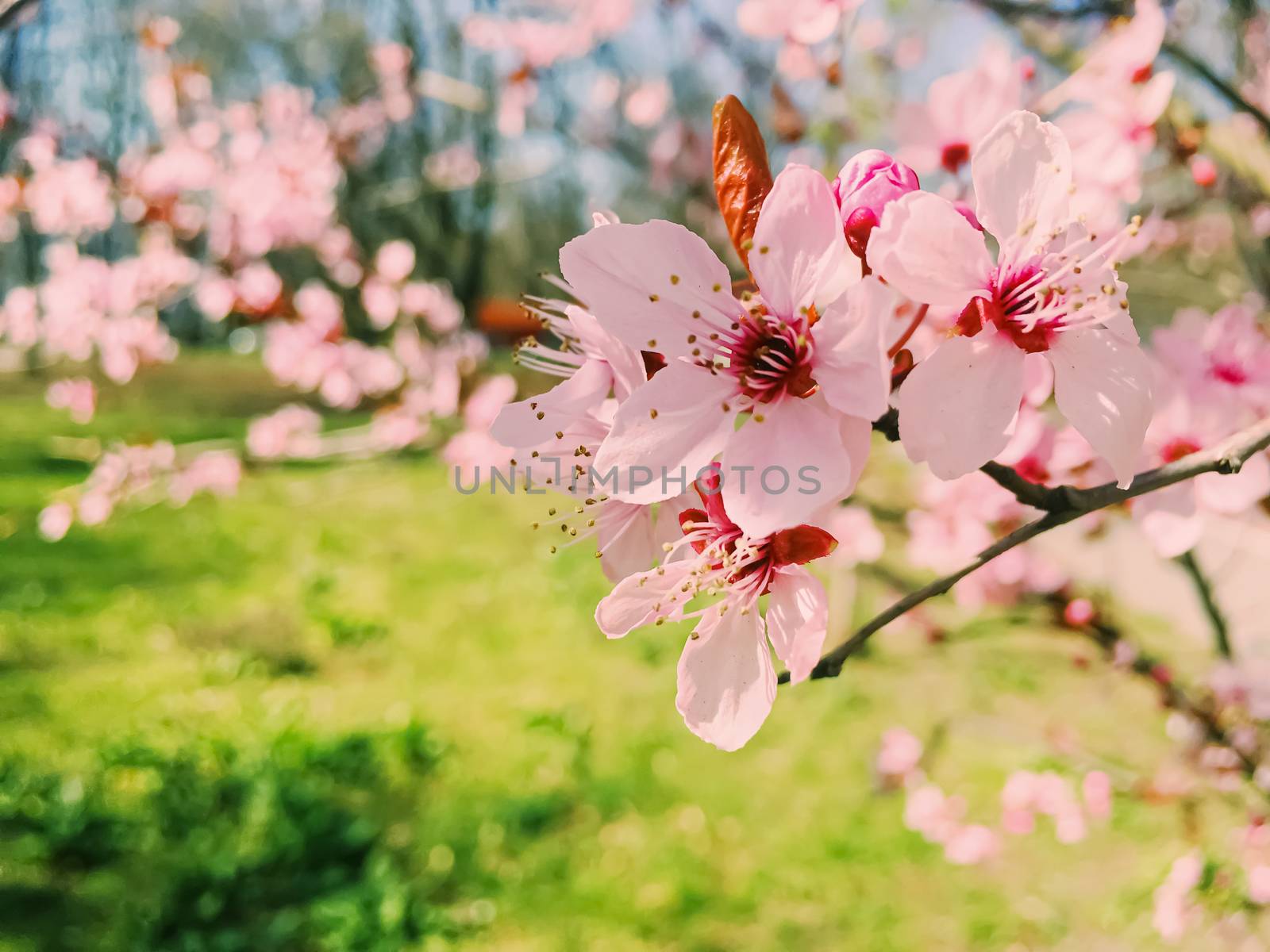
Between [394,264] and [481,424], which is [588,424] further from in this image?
[394,264]

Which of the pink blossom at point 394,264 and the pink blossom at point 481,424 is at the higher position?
the pink blossom at point 394,264

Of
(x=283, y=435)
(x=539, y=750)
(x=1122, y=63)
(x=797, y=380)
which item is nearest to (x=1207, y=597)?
(x=1122, y=63)

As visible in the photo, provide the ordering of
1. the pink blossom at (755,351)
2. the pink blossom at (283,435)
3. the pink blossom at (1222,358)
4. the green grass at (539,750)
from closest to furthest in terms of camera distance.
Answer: the pink blossom at (755,351)
the pink blossom at (1222,358)
the green grass at (539,750)
the pink blossom at (283,435)

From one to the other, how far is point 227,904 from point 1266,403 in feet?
9.67

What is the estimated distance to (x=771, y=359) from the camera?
0.63 meters

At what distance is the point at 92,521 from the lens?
374 centimetres

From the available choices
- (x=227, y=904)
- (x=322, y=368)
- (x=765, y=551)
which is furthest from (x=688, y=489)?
(x=322, y=368)

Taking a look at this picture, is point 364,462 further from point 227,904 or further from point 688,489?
point 688,489

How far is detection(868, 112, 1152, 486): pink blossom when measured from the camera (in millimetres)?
573

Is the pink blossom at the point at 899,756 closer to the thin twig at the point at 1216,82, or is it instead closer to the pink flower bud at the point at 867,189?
the thin twig at the point at 1216,82

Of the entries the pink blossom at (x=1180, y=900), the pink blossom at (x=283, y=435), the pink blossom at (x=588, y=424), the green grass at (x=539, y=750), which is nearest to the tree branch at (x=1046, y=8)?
the pink blossom at (x=588, y=424)

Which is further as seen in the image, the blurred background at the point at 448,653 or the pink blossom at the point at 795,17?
the blurred background at the point at 448,653

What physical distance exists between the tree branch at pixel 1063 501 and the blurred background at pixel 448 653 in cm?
94

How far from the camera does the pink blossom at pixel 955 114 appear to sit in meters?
1.20
